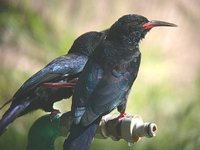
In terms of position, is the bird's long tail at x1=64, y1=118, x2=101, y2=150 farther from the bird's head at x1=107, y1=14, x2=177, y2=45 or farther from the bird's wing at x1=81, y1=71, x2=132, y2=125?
the bird's head at x1=107, y1=14, x2=177, y2=45

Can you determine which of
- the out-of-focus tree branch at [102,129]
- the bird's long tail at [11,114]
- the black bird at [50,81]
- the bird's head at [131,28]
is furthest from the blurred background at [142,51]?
the out-of-focus tree branch at [102,129]

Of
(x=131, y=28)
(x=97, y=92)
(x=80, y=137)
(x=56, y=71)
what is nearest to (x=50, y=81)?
(x=56, y=71)

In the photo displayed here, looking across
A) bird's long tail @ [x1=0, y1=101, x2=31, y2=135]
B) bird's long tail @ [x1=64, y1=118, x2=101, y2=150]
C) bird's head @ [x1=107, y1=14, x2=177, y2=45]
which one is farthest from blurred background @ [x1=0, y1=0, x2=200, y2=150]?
bird's long tail @ [x1=64, y1=118, x2=101, y2=150]

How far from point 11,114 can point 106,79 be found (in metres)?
0.71

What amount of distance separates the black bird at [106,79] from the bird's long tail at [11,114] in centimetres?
54

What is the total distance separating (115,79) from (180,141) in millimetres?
2202

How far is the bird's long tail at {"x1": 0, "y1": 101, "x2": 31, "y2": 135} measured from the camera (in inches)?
156

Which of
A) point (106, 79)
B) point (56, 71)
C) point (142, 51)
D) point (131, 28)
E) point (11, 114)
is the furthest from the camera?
point (142, 51)

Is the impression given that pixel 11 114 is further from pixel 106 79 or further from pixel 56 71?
pixel 106 79

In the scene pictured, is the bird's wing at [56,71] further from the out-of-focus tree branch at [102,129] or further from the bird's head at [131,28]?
the out-of-focus tree branch at [102,129]

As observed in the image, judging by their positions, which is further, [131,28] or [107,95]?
[131,28]

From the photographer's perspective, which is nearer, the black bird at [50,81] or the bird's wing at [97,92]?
the bird's wing at [97,92]

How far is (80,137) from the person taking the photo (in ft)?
10.8

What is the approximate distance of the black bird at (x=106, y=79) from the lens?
10.9 feet
